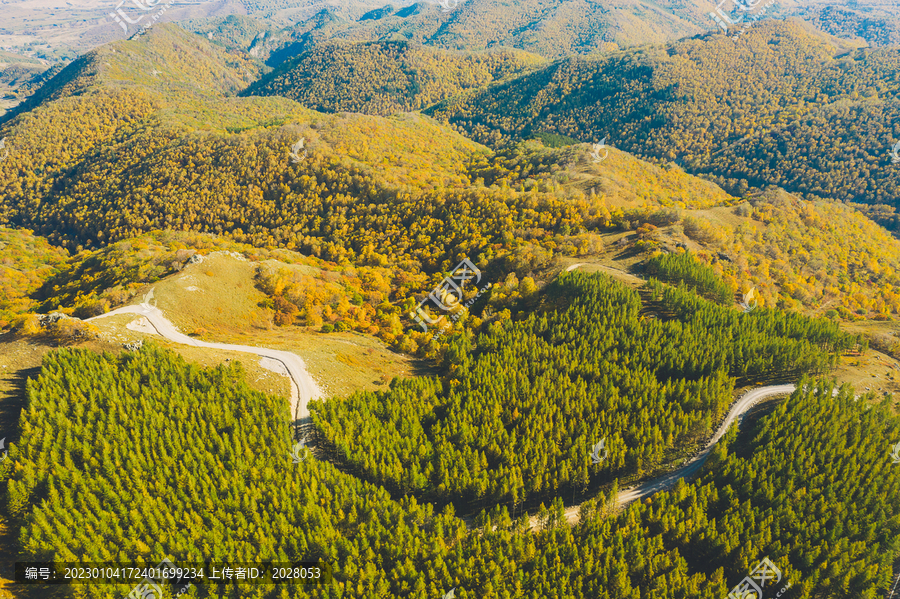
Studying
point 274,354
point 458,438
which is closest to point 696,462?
point 458,438

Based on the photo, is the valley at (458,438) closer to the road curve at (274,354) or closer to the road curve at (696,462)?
the road curve at (696,462)

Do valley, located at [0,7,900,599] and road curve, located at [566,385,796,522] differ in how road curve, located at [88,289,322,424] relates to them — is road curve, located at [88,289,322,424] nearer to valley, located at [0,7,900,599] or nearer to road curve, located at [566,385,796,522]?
valley, located at [0,7,900,599]

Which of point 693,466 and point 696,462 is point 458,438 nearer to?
point 693,466

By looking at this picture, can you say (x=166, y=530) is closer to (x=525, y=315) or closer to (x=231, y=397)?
(x=231, y=397)

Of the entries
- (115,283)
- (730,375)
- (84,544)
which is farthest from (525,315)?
(115,283)

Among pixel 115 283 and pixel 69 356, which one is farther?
pixel 115 283

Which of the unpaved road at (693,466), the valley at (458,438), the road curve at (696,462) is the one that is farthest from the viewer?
the road curve at (696,462)

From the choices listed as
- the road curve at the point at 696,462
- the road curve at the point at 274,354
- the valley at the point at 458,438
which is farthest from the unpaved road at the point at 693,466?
the road curve at the point at 274,354

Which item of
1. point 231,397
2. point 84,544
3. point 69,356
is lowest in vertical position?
point 84,544
